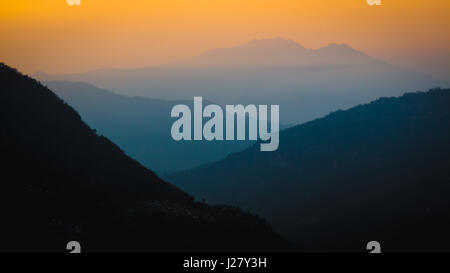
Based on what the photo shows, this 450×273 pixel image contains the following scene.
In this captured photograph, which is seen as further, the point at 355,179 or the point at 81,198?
the point at 355,179

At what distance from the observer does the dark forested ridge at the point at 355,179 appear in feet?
243

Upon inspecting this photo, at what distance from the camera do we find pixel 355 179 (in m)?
102

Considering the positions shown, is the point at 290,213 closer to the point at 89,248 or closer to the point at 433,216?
the point at 433,216

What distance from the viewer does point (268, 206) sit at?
104188mm

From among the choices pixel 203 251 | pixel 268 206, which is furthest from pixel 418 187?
pixel 203 251

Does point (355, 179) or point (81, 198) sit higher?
point (355, 179)

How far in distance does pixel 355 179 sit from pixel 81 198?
67.4 metres

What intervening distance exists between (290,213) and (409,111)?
4796 cm

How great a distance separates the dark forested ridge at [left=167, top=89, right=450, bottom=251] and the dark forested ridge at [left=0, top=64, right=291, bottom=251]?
24388mm

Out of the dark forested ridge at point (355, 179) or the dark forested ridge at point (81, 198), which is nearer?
the dark forested ridge at point (81, 198)

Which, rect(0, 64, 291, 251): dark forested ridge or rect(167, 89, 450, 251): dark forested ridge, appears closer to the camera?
rect(0, 64, 291, 251): dark forested ridge

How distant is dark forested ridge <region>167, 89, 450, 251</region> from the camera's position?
243ft

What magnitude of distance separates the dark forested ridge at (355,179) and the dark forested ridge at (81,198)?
2439cm

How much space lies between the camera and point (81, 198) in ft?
146
